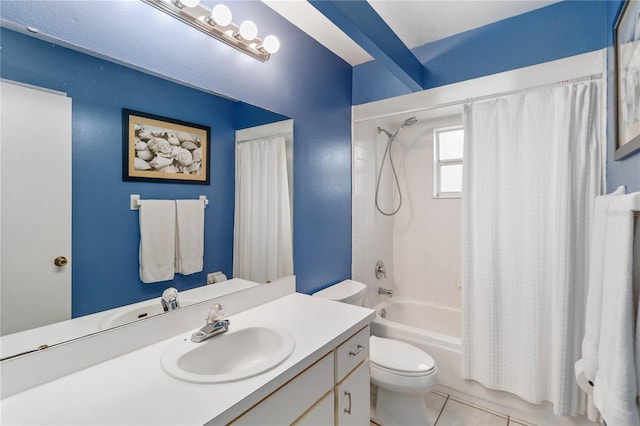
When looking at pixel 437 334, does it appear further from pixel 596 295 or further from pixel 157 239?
pixel 157 239

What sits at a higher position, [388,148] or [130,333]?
[388,148]

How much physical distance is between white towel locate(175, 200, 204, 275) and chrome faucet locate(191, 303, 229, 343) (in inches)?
8.6

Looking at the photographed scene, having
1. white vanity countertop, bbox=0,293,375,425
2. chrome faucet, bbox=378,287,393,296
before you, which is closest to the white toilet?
white vanity countertop, bbox=0,293,375,425

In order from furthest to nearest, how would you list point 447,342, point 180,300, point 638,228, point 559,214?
1. point 447,342
2. point 559,214
3. point 180,300
4. point 638,228

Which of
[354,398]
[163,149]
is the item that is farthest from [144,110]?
[354,398]

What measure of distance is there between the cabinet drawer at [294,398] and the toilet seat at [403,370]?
66cm

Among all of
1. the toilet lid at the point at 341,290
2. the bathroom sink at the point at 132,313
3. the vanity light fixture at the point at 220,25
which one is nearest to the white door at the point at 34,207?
the bathroom sink at the point at 132,313

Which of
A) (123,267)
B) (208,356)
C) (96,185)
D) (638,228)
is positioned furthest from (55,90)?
(638,228)

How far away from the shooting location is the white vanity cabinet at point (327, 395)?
35.6 inches

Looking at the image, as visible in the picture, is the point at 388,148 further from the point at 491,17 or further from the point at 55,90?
the point at 55,90

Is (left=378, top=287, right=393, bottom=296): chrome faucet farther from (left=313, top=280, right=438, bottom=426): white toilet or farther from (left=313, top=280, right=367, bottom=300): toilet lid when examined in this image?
(left=313, top=280, right=438, bottom=426): white toilet

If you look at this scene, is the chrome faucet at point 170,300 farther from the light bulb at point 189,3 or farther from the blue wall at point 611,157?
the blue wall at point 611,157

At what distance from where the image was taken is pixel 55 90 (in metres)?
0.90

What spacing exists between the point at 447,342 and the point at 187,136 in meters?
2.09
